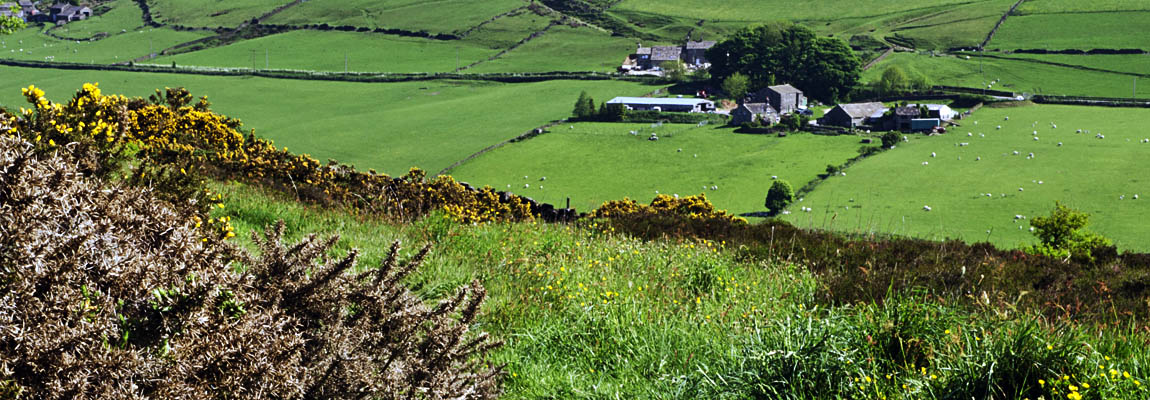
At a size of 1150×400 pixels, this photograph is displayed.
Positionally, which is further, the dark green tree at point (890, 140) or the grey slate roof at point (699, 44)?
the grey slate roof at point (699, 44)

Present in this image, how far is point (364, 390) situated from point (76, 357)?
1.52m

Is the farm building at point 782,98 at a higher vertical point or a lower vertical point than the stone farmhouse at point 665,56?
lower

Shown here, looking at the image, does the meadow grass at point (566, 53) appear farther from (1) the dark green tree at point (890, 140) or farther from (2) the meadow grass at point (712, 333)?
(2) the meadow grass at point (712, 333)

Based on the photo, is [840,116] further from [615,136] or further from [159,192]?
[159,192]

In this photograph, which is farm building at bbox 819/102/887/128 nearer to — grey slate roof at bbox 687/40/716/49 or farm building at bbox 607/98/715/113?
farm building at bbox 607/98/715/113

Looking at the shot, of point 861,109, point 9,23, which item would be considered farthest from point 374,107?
point 9,23

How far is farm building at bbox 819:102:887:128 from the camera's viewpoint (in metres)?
115

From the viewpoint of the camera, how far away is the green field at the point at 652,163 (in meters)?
85.8

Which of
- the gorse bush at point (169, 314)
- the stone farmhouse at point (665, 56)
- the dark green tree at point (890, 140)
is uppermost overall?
the stone farmhouse at point (665, 56)

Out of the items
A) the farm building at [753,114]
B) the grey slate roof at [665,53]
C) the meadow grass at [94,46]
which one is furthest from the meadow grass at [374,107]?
the grey slate roof at [665,53]

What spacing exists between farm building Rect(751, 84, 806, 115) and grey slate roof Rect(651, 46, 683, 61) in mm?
38467

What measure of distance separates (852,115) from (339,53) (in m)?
108

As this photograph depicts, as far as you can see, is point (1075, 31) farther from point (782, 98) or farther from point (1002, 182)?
point (1002, 182)

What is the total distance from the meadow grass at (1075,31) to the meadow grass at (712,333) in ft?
566
